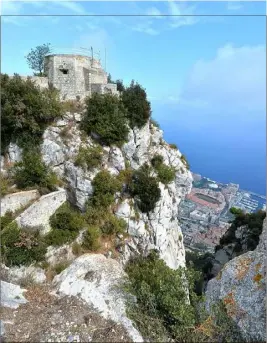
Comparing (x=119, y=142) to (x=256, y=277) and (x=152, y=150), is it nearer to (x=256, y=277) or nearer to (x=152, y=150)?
(x=152, y=150)

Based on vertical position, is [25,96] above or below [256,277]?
above

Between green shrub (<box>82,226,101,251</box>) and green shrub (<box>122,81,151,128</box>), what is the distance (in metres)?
6.76

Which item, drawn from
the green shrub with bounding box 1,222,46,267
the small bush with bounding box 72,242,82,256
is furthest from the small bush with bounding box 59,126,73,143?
the small bush with bounding box 72,242,82,256

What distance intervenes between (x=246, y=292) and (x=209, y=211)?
201 ft

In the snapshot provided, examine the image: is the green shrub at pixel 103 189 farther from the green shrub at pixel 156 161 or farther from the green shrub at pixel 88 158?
the green shrub at pixel 156 161

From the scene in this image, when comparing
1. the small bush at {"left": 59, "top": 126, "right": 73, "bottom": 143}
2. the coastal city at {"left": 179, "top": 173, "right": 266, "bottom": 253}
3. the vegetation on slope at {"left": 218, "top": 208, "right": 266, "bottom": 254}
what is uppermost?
the small bush at {"left": 59, "top": 126, "right": 73, "bottom": 143}

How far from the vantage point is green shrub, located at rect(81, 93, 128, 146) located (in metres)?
16.4

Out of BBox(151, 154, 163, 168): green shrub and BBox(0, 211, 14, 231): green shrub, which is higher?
BBox(151, 154, 163, 168): green shrub

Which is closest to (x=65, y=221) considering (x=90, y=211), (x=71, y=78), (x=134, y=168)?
(x=90, y=211)

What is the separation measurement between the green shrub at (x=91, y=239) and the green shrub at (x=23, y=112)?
5.57 metres

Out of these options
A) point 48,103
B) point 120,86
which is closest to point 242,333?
point 48,103

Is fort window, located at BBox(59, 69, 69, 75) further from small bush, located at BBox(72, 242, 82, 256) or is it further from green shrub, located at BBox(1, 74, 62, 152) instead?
small bush, located at BBox(72, 242, 82, 256)

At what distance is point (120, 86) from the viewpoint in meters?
21.2

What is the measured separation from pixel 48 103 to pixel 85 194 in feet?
17.4
